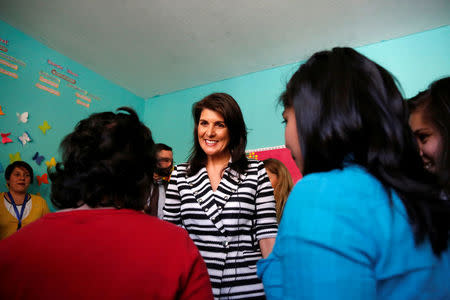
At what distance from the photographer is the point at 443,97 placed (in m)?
0.77

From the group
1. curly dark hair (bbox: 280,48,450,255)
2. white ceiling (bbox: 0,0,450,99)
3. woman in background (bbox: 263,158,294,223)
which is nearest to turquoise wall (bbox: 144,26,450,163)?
white ceiling (bbox: 0,0,450,99)

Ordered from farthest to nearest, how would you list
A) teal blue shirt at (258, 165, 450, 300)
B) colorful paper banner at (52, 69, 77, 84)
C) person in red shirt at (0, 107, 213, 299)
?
colorful paper banner at (52, 69, 77, 84), person in red shirt at (0, 107, 213, 299), teal blue shirt at (258, 165, 450, 300)

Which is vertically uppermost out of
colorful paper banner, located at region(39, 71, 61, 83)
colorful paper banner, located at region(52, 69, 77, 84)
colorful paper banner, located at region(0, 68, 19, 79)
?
colorful paper banner, located at region(52, 69, 77, 84)

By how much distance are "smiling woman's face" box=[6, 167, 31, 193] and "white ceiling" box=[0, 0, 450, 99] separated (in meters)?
1.60

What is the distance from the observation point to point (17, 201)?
2.81 m

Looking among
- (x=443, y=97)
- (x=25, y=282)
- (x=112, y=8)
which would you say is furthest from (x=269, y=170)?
(x=112, y=8)

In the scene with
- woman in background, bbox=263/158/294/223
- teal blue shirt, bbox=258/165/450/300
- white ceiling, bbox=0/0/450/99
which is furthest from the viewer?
white ceiling, bbox=0/0/450/99

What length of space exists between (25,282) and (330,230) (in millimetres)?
613

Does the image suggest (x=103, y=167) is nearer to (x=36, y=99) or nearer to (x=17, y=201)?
(x=17, y=201)

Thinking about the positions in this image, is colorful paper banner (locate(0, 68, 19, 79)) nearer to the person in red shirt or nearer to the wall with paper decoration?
the wall with paper decoration

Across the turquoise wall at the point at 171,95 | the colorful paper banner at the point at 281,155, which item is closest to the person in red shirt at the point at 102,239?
the turquoise wall at the point at 171,95

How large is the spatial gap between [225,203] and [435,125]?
0.83m

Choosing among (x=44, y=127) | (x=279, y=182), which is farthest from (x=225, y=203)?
(x=44, y=127)

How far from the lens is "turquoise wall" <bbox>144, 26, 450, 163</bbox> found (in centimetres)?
274
